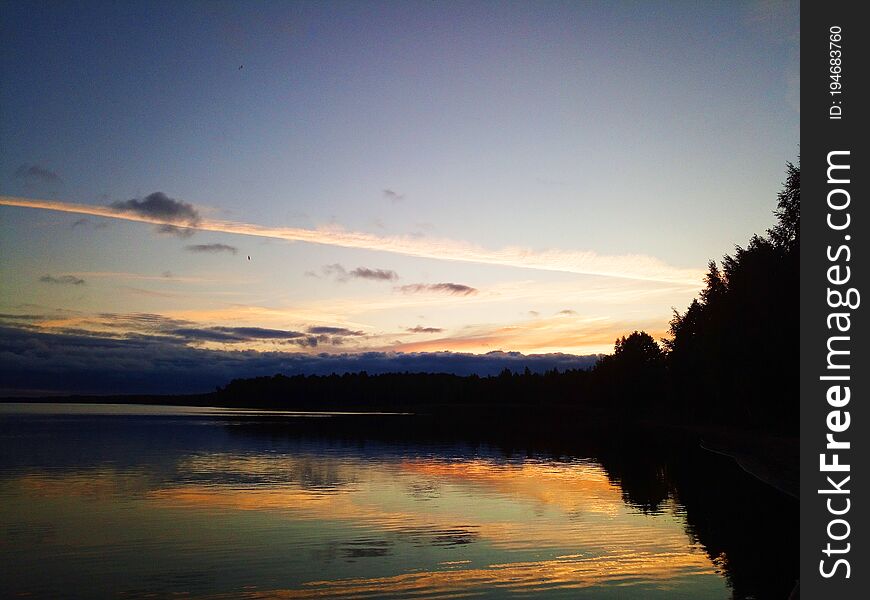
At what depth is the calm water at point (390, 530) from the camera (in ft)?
68.9

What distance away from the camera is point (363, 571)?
72.3ft

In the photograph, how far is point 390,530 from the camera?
2941cm

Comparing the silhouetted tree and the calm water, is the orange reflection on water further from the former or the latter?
the silhouetted tree

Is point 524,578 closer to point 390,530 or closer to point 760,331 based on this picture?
point 390,530

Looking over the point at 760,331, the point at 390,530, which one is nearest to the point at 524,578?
the point at 390,530

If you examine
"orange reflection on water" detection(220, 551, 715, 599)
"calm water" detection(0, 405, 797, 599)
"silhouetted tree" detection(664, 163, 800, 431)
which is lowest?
"calm water" detection(0, 405, 797, 599)

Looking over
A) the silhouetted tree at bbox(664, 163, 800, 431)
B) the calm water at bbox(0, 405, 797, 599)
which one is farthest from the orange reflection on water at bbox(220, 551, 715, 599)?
the silhouetted tree at bbox(664, 163, 800, 431)

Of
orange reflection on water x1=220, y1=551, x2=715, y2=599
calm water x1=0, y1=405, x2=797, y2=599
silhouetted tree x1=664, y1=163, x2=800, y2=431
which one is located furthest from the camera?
silhouetted tree x1=664, y1=163, x2=800, y2=431

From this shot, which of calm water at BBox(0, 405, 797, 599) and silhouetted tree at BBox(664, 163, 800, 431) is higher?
silhouetted tree at BBox(664, 163, 800, 431)

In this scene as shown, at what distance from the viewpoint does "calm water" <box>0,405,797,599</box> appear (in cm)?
2100

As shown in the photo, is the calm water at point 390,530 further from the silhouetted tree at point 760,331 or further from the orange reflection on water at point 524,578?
the silhouetted tree at point 760,331
